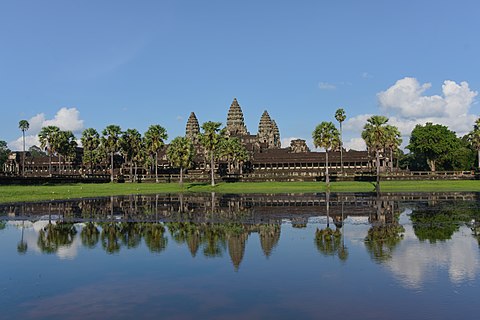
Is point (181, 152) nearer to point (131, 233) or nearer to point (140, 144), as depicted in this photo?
point (140, 144)

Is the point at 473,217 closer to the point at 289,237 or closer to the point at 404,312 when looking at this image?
the point at 289,237

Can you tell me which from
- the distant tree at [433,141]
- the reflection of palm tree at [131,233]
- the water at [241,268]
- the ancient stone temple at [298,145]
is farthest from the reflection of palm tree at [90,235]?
the ancient stone temple at [298,145]

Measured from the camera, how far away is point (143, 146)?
101812 mm

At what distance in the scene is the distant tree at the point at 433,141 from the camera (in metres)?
110

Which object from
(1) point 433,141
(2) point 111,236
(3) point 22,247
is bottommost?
(3) point 22,247

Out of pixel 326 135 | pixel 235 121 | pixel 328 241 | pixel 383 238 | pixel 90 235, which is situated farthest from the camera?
pixel 235 121

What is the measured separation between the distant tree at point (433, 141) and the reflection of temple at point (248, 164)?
12.3 m

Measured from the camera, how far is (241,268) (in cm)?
1662

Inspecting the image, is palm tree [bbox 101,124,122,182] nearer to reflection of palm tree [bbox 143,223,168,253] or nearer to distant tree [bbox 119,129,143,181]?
distant tree [bbox 119,129,143,181]

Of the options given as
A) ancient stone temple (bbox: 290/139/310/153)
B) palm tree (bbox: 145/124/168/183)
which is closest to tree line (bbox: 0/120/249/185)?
palm tree (bbox: 145/124/168/183)

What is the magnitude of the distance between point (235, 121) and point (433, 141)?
7960 cm

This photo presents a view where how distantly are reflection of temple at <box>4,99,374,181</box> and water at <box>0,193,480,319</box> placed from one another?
202 ft

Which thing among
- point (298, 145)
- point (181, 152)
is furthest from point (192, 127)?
point (181, 152)

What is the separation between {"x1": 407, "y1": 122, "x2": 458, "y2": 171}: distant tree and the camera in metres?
110
